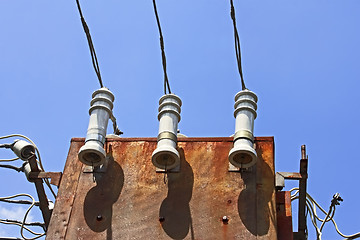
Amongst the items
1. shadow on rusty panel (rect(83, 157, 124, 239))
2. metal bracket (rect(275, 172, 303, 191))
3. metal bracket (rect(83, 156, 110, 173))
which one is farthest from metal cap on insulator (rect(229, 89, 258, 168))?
metal bracket (rect(83, 156, 110, 173))

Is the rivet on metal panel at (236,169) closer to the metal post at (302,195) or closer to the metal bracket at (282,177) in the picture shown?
the metal bracket at (282,177)

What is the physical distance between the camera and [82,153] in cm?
984

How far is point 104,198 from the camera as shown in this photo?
9.81 metres

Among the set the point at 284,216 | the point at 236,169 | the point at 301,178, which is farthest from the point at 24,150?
the point at 301,178

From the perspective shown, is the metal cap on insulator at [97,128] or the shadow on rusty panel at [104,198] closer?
the shadow on rusty panel at [104,198]

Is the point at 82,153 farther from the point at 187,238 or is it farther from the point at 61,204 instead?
the point at 187,238

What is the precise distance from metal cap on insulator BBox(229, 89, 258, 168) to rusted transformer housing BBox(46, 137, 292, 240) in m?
Answer: 0.30

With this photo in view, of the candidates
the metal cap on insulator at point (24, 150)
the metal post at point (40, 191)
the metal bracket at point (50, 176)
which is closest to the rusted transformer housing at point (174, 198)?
the metal bracket at point (50, 176)

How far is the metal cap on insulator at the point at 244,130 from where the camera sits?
9.52 meters

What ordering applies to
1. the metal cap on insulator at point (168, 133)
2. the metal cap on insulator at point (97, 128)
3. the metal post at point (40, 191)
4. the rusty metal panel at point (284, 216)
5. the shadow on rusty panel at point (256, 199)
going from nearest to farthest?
the shadow on rusty panel at point (256, 199) → the rusty metal panel at point (284, 216) → the metal cap on insulator at point (168, 133) → the metal cap on insulator at point (97, 128) → the metal post at point (40, 191)

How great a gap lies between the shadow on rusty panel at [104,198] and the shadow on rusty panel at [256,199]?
76.2 inches

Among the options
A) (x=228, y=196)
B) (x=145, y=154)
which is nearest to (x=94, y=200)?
(x=145, y=154)

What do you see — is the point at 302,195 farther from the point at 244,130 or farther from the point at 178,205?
the point at 178,205

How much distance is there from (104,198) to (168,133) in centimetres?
142
